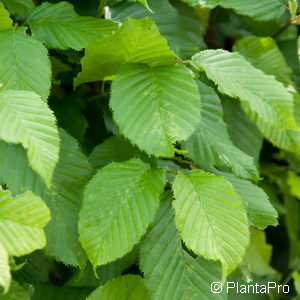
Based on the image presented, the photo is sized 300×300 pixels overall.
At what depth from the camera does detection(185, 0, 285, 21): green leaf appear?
1.31 m

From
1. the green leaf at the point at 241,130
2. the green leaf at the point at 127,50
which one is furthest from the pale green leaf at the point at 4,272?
the green leaf at the point at 241,130

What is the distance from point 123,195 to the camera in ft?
3.14

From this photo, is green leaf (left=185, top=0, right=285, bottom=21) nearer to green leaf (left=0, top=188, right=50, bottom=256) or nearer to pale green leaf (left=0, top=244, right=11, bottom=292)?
green leaf (left=0, top=188, right=50, bottom=256)

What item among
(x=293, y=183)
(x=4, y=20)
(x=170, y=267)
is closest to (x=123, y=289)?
(x=170, y=267)

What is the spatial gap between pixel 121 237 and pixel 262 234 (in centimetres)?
97

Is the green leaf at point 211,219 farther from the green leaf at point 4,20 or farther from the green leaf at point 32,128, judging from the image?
the green leaf at point 4,20

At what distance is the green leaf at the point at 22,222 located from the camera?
80cm

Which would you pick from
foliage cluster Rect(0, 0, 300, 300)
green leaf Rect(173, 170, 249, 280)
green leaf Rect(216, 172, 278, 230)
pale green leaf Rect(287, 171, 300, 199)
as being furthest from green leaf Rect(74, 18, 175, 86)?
pale green leaf Rect(287, 171, 300, 199)

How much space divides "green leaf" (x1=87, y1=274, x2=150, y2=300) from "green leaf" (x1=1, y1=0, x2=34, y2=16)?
0.66m

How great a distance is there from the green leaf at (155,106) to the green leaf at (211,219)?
0.34ft

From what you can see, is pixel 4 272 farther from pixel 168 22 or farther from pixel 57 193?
pixel 168 22

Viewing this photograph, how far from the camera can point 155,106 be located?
987 mm

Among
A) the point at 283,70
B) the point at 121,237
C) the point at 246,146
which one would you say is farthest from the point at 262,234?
the point at 121,237

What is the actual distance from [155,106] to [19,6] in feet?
1.44
